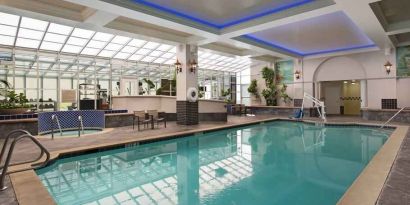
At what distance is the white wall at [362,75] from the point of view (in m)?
10.9

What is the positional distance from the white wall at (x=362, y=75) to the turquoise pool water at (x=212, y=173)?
6229 mm

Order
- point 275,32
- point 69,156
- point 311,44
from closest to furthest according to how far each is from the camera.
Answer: point 69,156 < point 275,32 < point 311,44

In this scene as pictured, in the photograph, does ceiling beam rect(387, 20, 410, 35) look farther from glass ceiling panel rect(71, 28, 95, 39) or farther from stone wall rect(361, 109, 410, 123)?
glass ceiling panel rect(71, 28, 95, 39)

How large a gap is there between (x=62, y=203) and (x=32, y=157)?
1989 millimetres

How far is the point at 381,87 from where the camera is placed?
37.2 ft

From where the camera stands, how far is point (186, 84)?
9492 millimetres

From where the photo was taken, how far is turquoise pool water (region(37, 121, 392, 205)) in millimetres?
3072

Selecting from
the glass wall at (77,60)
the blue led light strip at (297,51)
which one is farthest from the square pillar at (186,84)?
the blue led light strip at (297,51)

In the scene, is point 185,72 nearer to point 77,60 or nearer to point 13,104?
point 13,104

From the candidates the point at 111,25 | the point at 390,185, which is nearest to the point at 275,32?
the point at 111,25

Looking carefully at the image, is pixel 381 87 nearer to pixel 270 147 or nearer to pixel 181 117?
pixel 270 147

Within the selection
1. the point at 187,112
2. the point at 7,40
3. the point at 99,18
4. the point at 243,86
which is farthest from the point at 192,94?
the point at 243,86

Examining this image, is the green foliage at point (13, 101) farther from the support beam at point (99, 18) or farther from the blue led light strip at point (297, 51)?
the blue led light strip at point (297, 51)

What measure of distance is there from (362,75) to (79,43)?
1445 centimetres
